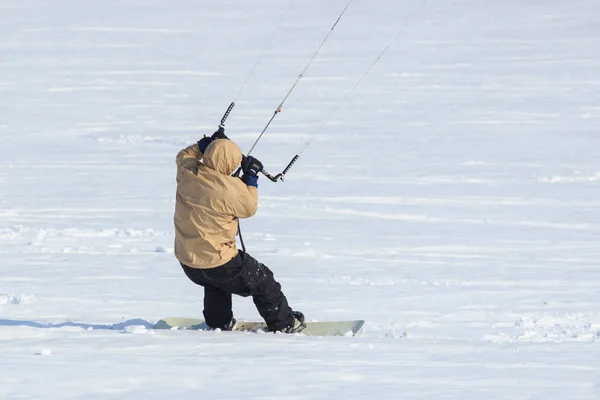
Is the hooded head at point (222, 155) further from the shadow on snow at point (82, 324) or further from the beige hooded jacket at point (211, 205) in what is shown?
the shadow on snow at point (82, 324)

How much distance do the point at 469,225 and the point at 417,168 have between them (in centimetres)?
344

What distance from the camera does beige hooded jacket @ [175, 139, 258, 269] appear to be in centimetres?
610

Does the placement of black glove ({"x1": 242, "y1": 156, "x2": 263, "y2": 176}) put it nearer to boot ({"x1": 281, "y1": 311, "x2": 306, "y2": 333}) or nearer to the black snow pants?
the black snow pants

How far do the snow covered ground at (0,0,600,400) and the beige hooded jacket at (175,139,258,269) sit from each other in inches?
18.0

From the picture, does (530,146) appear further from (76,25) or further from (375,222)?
(76,25)

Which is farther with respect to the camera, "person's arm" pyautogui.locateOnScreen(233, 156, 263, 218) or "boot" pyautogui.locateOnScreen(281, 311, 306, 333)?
"boot" pyautogui.locateOnScreen(281, 311, 306, 333)

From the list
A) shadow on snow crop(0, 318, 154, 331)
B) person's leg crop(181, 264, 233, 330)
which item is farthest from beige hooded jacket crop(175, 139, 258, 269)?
shadow on snow crop(0, 318, 154, 331)

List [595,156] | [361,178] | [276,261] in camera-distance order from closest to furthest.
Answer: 1. [276,261]
2. [361,178]
3. [595,156]

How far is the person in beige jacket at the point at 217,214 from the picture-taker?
20.0ft

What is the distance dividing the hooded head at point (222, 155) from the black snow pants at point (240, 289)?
0.53 m

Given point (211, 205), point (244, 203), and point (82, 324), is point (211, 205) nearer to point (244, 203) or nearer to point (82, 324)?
point (244, 203)

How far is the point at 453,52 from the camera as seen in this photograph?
1066 inches

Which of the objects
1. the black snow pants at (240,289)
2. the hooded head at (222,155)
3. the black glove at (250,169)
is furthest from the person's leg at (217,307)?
the hooded head at (222,155)

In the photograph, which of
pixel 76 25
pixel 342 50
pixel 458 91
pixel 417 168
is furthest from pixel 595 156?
pixel 76 25
